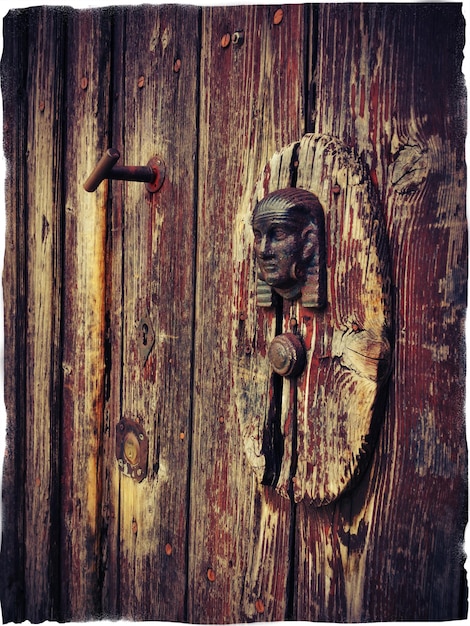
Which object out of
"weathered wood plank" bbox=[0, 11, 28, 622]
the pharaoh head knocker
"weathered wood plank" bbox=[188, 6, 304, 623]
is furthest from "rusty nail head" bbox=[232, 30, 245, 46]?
"weathered wood plank" bbox=[0, 11, 28, 622]

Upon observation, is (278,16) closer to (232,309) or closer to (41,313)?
(232,309)

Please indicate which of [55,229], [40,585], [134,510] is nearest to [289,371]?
[134,510]

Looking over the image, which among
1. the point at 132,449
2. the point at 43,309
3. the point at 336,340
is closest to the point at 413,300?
the point at 336,340

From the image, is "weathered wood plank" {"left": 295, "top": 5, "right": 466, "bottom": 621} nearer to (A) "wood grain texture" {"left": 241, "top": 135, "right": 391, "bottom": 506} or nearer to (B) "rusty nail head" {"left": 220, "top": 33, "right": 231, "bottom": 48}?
(A) "wood grain texture" {"left": 241, "top": 135, "right": 391, "bottom": 506}

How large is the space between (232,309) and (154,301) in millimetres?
212

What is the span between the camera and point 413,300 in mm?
849

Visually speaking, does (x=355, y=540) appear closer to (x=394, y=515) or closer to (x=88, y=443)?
(x=394, y=515)

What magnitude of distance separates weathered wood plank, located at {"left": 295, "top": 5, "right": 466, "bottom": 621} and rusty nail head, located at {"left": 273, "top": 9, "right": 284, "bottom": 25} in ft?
0.34

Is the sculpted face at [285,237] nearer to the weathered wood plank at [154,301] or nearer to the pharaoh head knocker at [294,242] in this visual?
the pharaoh head knocker at [294,242]

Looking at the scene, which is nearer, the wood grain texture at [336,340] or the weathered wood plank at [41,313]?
the wood grain texture at [336,340]

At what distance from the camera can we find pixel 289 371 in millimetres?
944

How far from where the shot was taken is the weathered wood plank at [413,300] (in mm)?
826

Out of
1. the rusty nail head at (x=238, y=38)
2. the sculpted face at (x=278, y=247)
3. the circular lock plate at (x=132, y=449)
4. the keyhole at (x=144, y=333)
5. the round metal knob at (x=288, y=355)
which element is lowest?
the circular lock plate at (x=132, y=449)

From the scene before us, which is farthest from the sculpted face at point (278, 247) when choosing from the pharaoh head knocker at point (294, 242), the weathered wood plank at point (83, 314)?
the weathered wood plank at point (83, 314)
